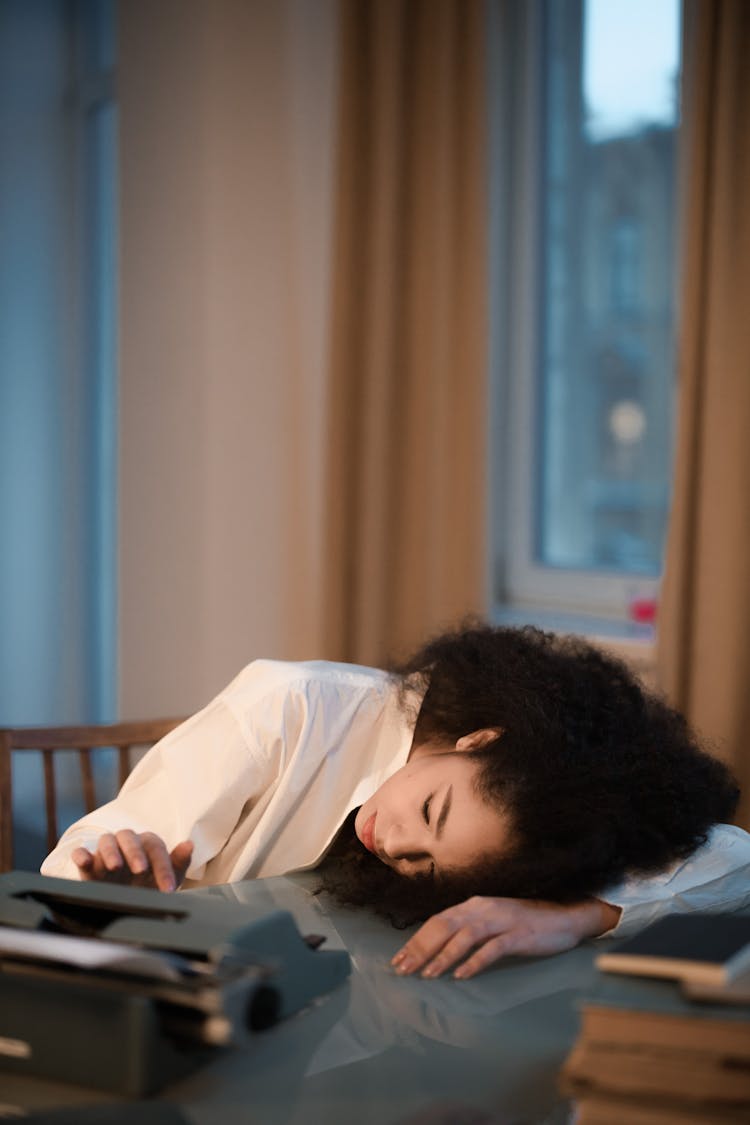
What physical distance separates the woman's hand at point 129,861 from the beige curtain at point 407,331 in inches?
61.4

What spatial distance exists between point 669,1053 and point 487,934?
0.37 m

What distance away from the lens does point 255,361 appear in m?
3.31

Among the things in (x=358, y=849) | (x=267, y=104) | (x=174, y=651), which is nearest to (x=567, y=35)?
(x=267, y=104)

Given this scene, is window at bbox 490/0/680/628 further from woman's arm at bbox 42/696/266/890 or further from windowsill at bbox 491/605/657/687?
woman's arm at bbox 42/696/266/890

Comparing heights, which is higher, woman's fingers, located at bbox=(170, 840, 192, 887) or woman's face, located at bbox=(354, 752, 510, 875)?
woman's face, located at bbox=(354, 752, 510, 875)

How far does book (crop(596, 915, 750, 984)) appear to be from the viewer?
31.6 inches

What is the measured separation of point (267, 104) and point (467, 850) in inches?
100

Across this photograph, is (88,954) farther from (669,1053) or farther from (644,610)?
(644,610)

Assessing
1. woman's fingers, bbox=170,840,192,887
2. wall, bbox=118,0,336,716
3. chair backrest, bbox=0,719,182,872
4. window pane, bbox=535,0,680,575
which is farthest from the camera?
wall, bbox=118,0,336,716

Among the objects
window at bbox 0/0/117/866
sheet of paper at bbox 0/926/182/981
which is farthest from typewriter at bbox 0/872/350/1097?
window at bbox 0/0/117/866

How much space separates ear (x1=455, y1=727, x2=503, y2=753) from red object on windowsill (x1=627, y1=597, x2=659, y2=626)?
4.63 ft

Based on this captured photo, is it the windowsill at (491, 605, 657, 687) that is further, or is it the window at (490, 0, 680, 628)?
the window at (490, 0, 680, 628)

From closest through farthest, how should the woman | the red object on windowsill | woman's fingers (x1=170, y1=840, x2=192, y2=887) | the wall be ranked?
1. the woman
2. woman's fingers (x1=170, y1=840, x2=192, y2=887)
3. the red object on windowsill
4. the wall

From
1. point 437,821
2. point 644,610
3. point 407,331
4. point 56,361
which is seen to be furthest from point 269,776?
point 56,361
